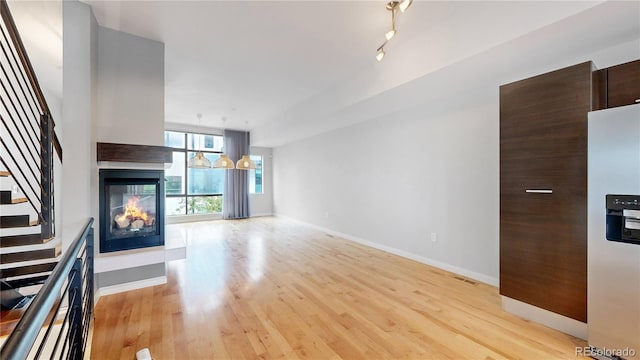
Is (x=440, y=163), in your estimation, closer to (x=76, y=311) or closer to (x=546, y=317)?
(x=546, y=317)

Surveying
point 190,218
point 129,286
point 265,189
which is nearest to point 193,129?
point 190,218

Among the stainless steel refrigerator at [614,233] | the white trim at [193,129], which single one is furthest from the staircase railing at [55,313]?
the white trim at [193,129]

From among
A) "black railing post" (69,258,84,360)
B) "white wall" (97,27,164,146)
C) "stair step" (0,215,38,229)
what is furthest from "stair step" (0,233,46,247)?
"black railing post" (69,258,84,360)

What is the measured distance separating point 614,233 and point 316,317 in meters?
2.46

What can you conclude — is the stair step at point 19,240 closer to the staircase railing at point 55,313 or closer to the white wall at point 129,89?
the staircase railing at point 55,313

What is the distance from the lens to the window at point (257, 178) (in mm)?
9078

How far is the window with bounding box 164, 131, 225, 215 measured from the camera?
7781 mm

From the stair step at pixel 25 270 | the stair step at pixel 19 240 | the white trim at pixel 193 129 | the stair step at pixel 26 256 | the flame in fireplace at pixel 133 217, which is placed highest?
the white trim at pixel 193 129

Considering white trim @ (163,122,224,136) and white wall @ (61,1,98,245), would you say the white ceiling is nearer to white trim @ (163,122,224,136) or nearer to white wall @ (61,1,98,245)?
white wall @ (61,1,98,245)

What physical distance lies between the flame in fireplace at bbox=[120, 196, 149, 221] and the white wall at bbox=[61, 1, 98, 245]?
508 mm

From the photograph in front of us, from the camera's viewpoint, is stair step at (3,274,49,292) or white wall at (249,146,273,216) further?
white wall at (249,146,273,216)

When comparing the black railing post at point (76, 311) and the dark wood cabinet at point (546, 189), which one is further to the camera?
the dark wood cabinet at point (546, 189)

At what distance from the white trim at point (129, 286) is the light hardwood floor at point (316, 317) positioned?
3.6 inches

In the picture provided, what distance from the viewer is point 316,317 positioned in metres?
2.52
